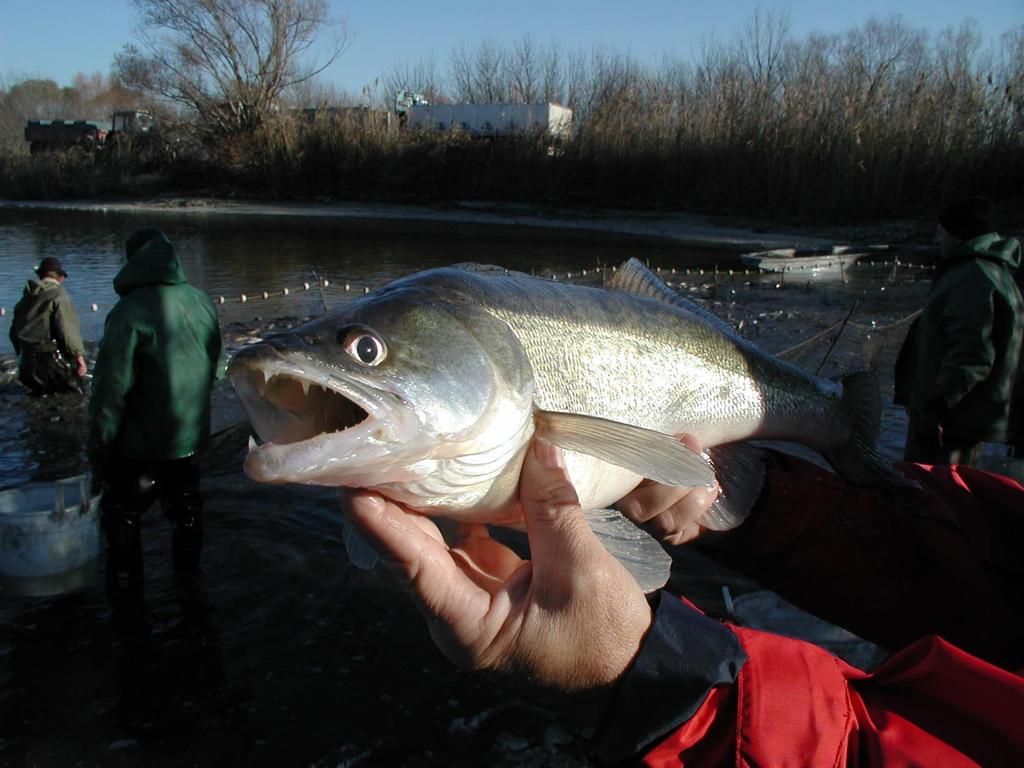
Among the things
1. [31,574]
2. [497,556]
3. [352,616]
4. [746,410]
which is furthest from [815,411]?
[31,574]

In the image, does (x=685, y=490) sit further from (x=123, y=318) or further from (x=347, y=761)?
(x=123, y=318)

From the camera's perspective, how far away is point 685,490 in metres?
2.53

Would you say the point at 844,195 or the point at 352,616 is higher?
the point at 844,195

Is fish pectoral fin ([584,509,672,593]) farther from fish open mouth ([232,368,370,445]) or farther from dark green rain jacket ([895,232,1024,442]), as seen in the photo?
dark green rain jacket ([895,232,1024,442])

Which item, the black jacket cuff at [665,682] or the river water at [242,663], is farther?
the river water at [242,663]

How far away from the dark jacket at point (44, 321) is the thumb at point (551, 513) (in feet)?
28.3

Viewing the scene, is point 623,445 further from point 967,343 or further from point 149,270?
point 967,343

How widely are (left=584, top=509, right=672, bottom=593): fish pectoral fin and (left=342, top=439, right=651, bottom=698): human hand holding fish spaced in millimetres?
264

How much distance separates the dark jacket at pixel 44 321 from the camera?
28.0 ft

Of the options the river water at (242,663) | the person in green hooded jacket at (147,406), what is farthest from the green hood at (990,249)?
the person in green hooded jacket at (147,406)

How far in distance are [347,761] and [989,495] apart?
9.86 feet

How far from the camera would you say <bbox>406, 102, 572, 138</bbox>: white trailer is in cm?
4262

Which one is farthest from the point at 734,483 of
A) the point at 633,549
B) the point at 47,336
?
the point at 47,336

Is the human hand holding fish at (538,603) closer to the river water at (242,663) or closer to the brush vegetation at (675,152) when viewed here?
the river water at (242,663)
